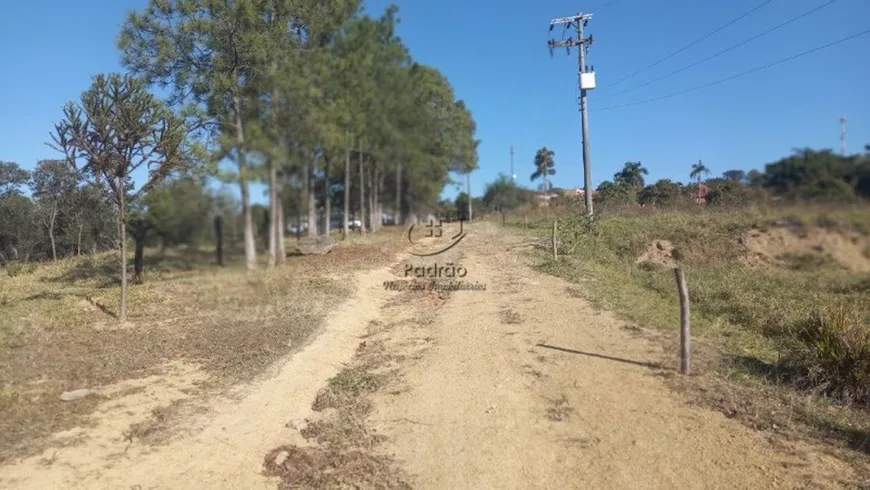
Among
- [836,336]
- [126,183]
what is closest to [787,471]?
[836,336]

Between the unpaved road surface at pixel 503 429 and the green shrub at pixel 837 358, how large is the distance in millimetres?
1533

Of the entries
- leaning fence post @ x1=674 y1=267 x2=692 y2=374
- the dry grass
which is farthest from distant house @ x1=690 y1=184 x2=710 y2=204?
the dry grass

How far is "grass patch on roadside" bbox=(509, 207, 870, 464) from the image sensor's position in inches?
134

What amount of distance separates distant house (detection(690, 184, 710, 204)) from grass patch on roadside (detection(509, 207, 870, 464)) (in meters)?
0.11

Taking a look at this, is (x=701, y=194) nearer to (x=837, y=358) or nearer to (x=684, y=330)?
(x=684, y=330)

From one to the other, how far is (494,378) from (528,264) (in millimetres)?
8763

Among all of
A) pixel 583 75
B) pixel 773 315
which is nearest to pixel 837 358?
pixel 773 315

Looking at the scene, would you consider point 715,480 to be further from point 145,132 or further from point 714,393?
point 145,132

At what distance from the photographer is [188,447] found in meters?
4.94

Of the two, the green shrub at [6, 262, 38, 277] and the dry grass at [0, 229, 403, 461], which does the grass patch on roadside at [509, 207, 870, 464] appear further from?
the green shrub at [6, 262, 38, 277]

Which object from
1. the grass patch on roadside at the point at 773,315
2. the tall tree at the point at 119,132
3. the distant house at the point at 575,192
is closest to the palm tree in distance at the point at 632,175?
the grass patch on roadside at the point at 773,315

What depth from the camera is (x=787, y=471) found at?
14.4ft

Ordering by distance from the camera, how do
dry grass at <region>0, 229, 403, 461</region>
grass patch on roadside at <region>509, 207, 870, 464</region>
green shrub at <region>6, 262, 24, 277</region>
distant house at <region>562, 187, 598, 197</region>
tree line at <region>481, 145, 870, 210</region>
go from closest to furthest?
1. tree line at <region>481, 145, 870, 210</region>
2. grass patch on roadside at <region>509, 207, 870, 464</region>
3. dry grass at <region>0, 229, 403, 461</region>
4. green shrub at <region>6, 262, 24, 277</region>
5. distant house at <region>562, 187, 598, 197</region>

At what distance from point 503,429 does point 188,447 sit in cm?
300
